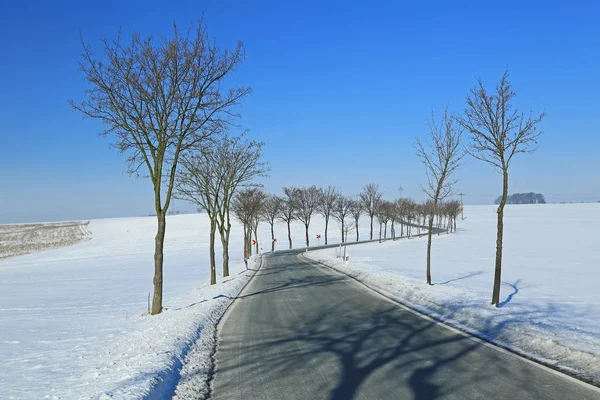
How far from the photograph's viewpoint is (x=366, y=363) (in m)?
7.51

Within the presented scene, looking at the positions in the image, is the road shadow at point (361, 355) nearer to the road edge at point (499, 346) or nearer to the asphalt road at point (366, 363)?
the asphalt road at point (366, 363)

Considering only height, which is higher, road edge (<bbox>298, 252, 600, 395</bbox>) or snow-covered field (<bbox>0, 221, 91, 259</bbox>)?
road edge (<bbox>298, 252, 600, 395</bbox>)

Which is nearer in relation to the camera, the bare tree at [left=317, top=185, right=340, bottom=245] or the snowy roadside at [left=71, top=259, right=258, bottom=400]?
the snowy roadside at [left=71, top=259, right=258, bottom=400]

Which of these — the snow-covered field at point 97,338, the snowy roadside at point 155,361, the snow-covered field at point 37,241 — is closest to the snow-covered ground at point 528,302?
the snowy roadside at point 155,361

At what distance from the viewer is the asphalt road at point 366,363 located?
243 inches

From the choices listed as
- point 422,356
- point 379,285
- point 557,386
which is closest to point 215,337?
point 422,356

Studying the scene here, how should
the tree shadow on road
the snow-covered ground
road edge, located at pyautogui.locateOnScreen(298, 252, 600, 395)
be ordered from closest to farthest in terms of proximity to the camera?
1. the tree shadow on road
2. road edge, located at pyautogui.locateOnScreen(298, 252, 600, 395)
3. the snow-covered ground

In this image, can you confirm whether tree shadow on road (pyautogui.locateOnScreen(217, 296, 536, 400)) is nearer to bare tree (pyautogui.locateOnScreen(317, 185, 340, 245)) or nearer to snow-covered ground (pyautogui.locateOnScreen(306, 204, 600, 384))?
snow-covered ground (pyautogui.locateOnScreen(306, 204, 600, 384))

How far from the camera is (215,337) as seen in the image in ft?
34.5

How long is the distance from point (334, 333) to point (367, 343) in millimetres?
1295

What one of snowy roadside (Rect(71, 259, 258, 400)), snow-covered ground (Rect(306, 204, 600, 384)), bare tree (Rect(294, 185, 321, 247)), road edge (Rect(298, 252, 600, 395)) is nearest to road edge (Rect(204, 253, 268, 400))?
snowy roadside (Rect(71, 259, 258, 400))

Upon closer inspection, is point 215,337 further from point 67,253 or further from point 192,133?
point 67,253

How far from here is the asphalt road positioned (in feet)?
20.2

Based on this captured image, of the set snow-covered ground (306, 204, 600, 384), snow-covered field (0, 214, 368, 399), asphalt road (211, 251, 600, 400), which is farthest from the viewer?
snow-covered ground (306, 204, 600, 384)
